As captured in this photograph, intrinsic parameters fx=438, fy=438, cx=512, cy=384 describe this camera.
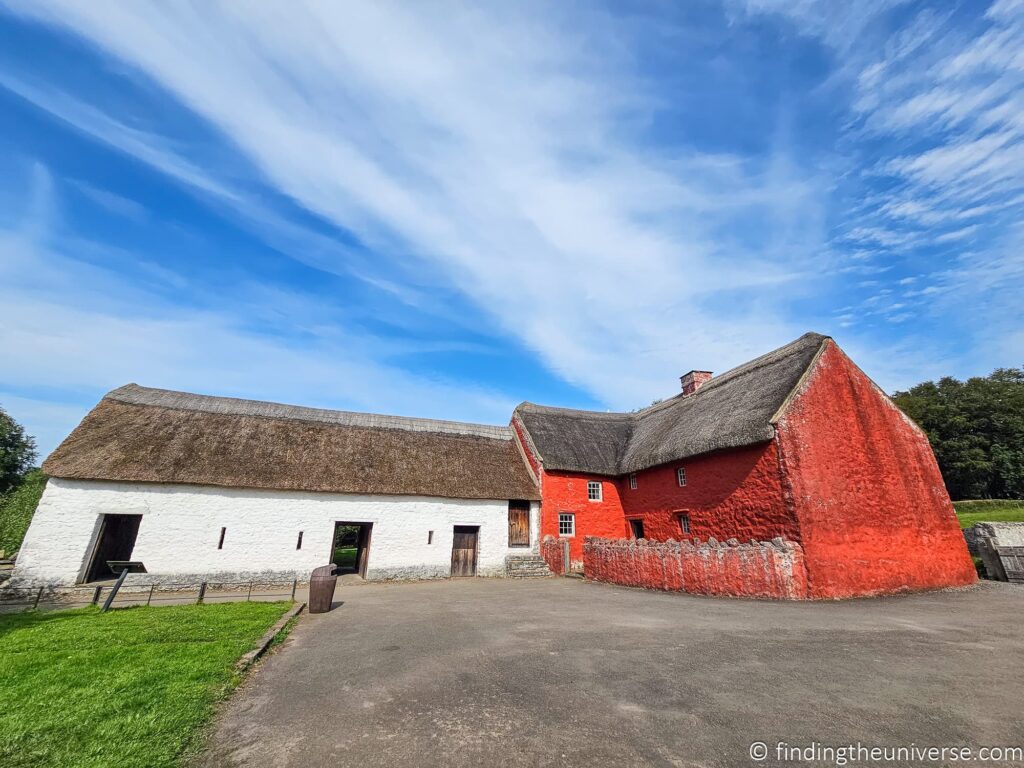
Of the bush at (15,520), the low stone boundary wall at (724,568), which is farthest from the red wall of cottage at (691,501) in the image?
the bush at (15,520)

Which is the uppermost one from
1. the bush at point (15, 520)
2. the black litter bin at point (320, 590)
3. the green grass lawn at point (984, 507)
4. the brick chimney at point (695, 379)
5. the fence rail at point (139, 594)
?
the brick chimney at point (695, 379)

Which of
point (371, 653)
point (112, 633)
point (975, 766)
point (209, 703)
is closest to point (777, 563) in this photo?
point (975, 766)

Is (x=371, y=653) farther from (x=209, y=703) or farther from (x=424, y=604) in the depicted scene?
(x=424, y=604)

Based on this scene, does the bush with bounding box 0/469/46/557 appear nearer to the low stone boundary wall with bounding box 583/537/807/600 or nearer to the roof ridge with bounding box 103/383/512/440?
the roof ridge with bounding box 103/383/512/440

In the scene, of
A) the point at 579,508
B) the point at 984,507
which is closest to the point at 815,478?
the point at 579,508

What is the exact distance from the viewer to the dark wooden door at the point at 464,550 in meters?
20.4

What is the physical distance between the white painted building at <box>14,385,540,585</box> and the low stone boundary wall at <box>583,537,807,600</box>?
26.0ft

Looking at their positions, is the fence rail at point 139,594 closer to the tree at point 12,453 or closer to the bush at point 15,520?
the bush at point 15,520

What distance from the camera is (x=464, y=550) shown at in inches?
815

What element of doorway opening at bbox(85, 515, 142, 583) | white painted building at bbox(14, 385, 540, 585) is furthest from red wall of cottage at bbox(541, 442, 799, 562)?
doorway opening at bbox(85, 515, 142, 583)

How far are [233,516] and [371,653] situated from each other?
42.3 feet

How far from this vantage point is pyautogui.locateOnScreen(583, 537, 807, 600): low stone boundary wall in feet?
41.4

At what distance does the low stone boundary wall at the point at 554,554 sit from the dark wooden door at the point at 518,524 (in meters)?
0.99

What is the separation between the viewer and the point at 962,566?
15203 mm
